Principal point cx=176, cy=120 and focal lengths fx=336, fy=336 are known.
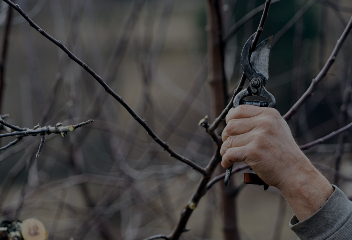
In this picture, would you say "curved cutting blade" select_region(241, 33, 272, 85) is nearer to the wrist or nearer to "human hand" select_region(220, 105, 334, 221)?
"human hand" select_region(220, 105, 334, 221)

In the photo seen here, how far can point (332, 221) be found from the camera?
0.72 metres

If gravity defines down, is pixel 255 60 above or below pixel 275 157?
above

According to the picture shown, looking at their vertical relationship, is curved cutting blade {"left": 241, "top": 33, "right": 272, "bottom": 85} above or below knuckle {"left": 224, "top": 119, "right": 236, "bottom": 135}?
above

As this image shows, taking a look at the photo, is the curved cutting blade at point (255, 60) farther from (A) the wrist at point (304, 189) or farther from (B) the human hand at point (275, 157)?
(A) the wrist at point (304, 189)

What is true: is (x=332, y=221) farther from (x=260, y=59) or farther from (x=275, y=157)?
(x=260, y=59)

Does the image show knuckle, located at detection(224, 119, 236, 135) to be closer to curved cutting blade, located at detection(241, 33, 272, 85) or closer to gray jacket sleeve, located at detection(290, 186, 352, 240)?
curved cutting blade, located at detection(241, 33, 272, 85)

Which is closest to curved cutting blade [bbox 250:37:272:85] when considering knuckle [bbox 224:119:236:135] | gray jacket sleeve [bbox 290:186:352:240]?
knuckle [bbox 224:119:236:135]

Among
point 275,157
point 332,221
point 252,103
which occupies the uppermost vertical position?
point 252,103

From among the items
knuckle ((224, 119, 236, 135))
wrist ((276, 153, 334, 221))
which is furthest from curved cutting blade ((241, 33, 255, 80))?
wrist ((276, 153, 334, 221))

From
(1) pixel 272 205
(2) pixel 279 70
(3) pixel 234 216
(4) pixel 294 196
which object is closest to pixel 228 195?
(3) pixel 234 216

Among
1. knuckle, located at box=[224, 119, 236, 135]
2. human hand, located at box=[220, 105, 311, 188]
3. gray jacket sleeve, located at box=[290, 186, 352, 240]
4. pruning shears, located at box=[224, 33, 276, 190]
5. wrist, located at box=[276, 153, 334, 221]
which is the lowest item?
gray jacket sleeve, located at box=[290, 186, 352, 240]

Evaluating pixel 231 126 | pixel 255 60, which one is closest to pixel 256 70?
pixel 255 60

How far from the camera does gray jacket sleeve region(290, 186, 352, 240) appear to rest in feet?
2.35

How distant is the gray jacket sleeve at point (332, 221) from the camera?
0.72 meters
